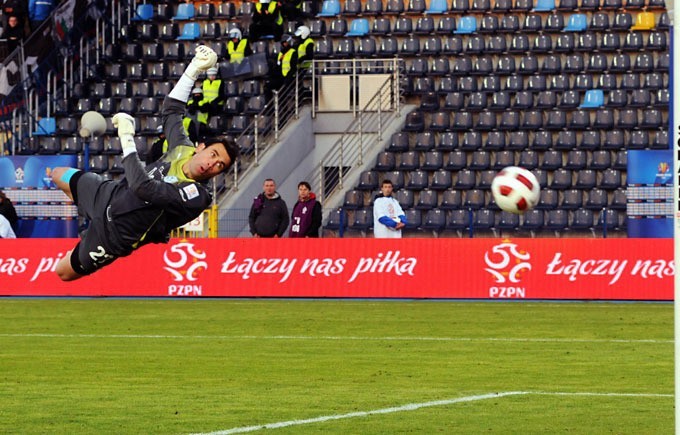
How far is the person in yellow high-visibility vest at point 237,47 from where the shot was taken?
110 ft

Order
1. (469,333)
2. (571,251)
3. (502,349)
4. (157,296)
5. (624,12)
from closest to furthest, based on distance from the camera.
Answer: (502,349) → (469,333) → (571,251) → (157,296) → (624,12)

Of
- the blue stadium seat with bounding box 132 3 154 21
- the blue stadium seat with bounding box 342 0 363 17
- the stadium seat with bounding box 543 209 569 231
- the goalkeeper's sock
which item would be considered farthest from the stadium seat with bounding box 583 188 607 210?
the goalkeeper's sock

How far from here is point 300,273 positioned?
81.7 feet

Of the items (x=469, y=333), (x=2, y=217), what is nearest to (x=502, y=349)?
(x=469, y=333)

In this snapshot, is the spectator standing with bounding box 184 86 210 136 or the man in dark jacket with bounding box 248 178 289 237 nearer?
the man in dark jacket with bounding box 248 178 289 237

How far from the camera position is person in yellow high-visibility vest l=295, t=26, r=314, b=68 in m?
32.8

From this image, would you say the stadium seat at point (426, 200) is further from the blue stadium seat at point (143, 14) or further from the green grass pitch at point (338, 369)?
the blue stadium seat at point (143, 14)

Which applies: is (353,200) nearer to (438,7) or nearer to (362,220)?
(362,220)

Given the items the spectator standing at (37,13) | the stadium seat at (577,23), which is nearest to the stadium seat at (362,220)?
the stadium seat at (577,23)

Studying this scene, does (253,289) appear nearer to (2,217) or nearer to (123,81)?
(2,217)

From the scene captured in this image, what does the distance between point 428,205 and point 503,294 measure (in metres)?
6.74

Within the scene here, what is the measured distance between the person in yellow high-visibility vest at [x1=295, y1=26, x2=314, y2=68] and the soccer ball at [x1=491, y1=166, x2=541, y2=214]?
67.9ft

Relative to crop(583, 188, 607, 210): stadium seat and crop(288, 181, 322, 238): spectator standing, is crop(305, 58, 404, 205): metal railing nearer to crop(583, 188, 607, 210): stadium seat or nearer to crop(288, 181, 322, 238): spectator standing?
crop(583, 188, 607, 210): stadium seat

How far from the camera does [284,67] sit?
32875 mm
